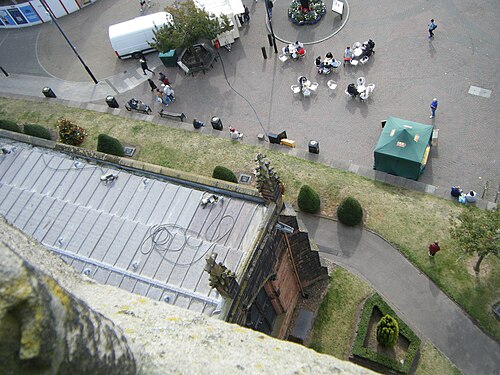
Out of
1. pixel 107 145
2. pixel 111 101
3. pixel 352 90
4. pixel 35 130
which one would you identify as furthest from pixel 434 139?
pixel 35 130

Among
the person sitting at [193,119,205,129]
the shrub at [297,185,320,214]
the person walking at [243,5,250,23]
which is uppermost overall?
the person walking at [243,5,250,23]

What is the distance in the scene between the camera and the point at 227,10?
147ft

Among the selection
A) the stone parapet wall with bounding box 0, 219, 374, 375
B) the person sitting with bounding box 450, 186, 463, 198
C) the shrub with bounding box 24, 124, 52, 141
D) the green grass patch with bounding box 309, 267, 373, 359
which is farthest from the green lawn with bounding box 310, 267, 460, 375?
the shrub with bounding box 24, 124, 52, 141

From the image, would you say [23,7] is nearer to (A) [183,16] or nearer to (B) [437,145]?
(A) [183,16]

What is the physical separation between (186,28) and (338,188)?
20.1 metres

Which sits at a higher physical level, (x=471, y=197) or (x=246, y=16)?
(x=246, y=16)

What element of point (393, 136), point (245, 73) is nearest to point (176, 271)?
point (393, 136)

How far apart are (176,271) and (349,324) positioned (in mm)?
12821

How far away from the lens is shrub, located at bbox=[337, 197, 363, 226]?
31469 millimetres

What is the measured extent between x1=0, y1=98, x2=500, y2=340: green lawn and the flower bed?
609 inches

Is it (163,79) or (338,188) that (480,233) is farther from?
(163,79)

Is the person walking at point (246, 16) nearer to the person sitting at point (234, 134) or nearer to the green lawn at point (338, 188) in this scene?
the person sitting at point (234, 134)

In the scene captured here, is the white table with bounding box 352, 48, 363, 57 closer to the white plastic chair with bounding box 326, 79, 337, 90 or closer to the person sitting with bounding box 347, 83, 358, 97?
the white plastic chair with bounding box 326, 79, 337, 90

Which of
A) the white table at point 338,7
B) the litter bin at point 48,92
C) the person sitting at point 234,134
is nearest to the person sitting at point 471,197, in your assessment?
the person sitting at point 234,134
